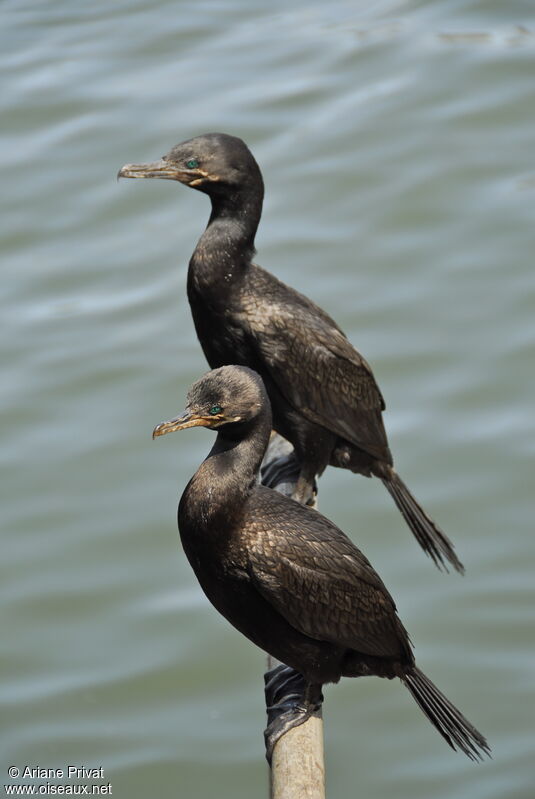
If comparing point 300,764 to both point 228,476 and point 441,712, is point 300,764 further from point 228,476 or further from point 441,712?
point 228,476

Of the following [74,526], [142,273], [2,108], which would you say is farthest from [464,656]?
[2,108]

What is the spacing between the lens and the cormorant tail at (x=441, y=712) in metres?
4.46

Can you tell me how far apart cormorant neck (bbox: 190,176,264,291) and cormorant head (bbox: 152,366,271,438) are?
1.09 m

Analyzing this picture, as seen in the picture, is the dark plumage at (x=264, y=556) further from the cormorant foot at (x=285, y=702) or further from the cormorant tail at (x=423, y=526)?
the cormorant tail at (x=423, y=526)

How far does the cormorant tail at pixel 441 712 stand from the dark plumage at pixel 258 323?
987mm

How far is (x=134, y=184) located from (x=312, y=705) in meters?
7.14

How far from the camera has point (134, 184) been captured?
1097 cm

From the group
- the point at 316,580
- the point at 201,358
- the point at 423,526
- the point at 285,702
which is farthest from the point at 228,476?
the point at 201,358

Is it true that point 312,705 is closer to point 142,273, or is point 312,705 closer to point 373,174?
point 142,273

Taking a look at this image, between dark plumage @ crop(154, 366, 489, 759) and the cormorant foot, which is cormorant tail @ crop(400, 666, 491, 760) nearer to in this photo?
dark plumage @ crop(154, 366, 489, 759)

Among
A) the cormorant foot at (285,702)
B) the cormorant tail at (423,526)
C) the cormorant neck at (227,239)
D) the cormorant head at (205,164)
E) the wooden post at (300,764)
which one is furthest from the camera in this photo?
the cormorant tail at (423,526)

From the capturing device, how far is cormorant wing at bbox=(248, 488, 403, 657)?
4148 mm

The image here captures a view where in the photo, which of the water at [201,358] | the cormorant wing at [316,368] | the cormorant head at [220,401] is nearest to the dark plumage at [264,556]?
the cormorant head at [220,401]

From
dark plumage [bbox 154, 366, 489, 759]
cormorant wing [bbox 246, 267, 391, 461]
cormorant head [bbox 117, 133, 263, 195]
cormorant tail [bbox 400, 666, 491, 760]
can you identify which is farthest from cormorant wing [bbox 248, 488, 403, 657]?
cormorant head [bbox 117, 133, 263, 195]
